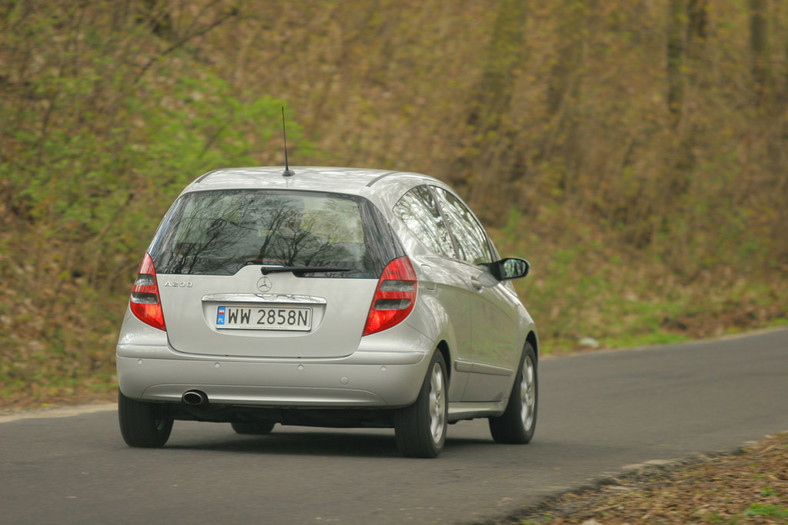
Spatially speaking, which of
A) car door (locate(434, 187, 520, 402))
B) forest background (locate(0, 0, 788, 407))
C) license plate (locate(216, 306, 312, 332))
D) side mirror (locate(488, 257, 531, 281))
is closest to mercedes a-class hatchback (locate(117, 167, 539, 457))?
license plate (locate(216, 306, 312, 332))

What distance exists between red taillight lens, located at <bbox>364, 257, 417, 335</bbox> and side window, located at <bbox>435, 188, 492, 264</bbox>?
50.9 inches

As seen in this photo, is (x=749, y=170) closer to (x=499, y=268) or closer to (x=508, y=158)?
(x=508, y=158)

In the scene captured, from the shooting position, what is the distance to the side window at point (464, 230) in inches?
372

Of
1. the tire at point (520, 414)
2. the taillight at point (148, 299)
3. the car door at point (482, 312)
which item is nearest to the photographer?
the taillight at point (148, 299)

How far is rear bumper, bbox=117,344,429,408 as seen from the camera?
25.8ft

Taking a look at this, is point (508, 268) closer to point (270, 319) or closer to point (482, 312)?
point (482, 312)

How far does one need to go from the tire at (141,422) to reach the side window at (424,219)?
6.33ft

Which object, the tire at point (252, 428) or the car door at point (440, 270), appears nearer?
the car door at point (440, 270)

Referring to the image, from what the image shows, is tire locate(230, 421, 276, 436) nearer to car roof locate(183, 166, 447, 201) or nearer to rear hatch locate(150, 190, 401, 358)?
rear hatch locate(150, 190, 401, 358)

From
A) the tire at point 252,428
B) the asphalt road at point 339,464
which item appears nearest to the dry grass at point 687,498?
the asphalt road at point 339,464

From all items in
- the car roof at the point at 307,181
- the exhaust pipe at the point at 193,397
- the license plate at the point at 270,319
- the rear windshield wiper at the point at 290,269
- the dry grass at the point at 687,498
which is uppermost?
the car roof at the point at 307,181

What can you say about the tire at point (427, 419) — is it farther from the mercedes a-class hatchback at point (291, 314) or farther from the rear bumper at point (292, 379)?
the rear bumper at point (292, 379)

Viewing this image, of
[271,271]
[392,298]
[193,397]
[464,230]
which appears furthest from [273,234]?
[464,230]

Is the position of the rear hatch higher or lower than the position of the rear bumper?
higher
